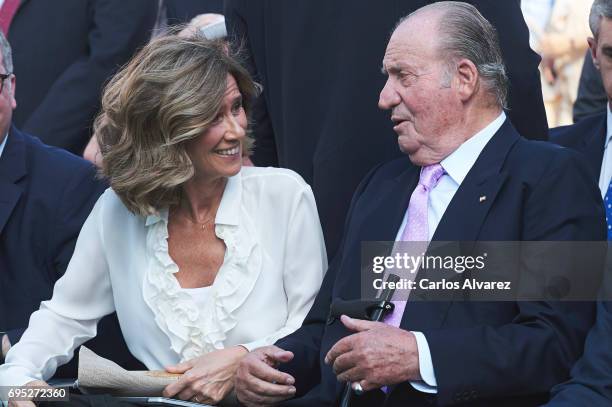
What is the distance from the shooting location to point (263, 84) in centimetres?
551

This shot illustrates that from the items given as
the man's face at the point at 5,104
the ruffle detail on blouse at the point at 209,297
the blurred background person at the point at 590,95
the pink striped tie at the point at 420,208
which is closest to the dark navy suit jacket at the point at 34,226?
the man's face at the point at 5,104

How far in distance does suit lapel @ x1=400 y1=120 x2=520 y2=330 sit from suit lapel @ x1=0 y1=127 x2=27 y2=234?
182 cm

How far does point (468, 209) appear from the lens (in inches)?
165

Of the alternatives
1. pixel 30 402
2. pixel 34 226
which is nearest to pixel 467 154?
pixel 30 402

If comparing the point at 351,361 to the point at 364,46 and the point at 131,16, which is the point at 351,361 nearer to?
the point at 364,46

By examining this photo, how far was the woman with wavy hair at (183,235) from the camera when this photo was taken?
4.71m

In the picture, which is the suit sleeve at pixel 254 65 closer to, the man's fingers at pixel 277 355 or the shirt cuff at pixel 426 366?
the man's fingers at pixel 277 355

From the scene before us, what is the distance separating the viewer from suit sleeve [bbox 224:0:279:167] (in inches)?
213

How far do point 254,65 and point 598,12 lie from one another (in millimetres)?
1453

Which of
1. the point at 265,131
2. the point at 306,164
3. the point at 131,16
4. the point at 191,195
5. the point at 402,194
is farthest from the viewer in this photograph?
the point at 131,16

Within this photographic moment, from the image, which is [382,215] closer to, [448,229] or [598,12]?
[448,229]

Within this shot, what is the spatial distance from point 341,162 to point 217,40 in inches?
25.5

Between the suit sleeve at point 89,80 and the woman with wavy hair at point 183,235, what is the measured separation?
154 centimetres

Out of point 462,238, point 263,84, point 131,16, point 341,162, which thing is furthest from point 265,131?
point 462,238
